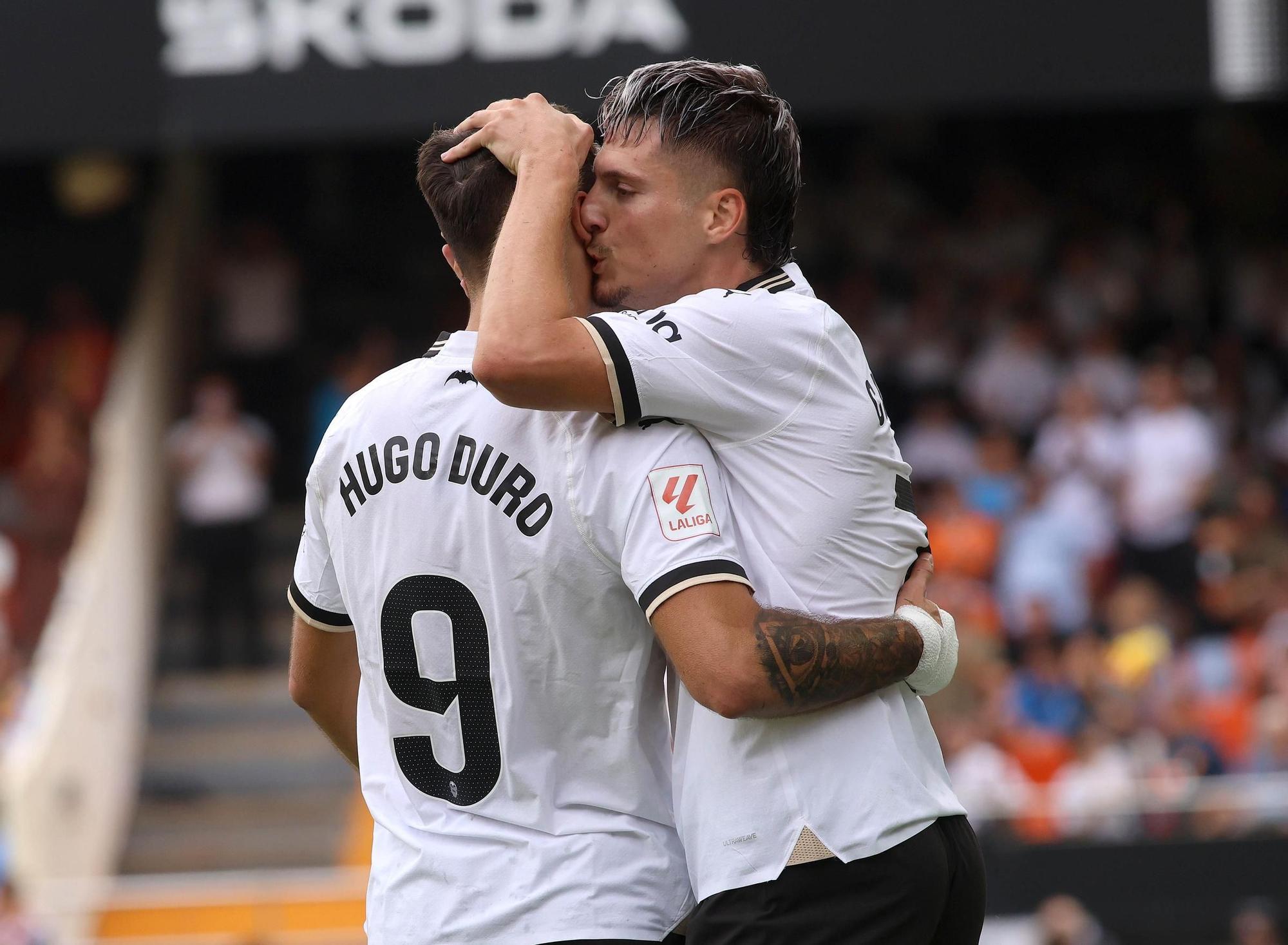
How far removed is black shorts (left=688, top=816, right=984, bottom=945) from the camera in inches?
100

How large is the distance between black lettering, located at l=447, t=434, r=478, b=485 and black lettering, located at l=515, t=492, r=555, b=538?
11 cm

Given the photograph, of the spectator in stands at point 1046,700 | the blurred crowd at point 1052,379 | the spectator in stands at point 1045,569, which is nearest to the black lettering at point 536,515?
the blurred crowd at point 1052,379

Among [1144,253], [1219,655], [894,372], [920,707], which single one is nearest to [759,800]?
[920,707]

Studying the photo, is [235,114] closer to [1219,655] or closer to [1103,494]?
[1103,494]

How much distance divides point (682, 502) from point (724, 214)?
0.55 metres

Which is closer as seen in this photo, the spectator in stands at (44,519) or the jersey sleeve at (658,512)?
the jersey sleeve at (658,512)

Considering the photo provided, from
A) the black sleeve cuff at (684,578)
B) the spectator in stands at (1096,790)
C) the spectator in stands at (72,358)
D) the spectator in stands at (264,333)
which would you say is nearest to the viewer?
the black sleeve cuff at (684,578)

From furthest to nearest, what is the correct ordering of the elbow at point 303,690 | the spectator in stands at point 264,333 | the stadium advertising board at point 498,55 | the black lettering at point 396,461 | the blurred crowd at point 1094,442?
the spectator in stands at point 264,333, the stadium advertising board at point 498,55, the blurred crowd at point 1094,442, the elbow at point 303,690, the black lettering at point 396,461

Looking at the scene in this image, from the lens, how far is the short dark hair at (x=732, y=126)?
2814mm

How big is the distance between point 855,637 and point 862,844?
311 millimetres

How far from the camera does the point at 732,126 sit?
2.83 meters

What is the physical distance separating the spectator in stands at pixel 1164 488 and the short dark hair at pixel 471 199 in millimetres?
7900

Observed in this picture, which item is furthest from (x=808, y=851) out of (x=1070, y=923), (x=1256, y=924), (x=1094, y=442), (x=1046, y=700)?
(x=1094, y=442)

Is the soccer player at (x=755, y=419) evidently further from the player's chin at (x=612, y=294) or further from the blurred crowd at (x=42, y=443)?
the blurred crowd at (x=42, y=443)
